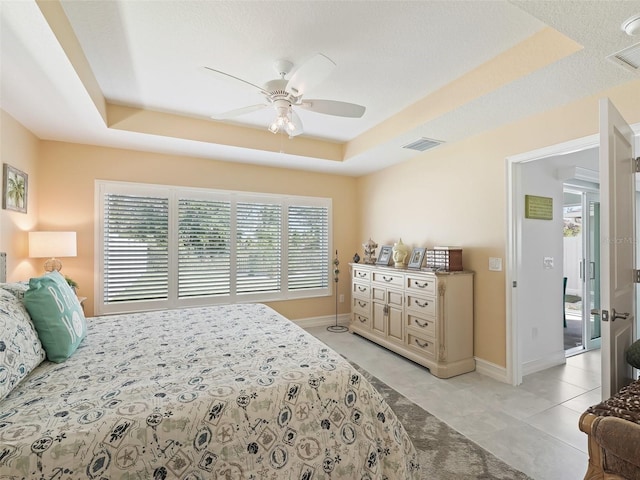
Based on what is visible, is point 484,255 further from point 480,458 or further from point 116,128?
point 116,128

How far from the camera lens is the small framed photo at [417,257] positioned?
3.70 m

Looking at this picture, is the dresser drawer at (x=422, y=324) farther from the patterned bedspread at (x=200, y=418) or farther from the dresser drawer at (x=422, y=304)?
the patterned bedspread at (x=200, y=418)

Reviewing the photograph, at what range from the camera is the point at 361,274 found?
14.6ft

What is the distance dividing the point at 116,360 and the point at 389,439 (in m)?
1.44

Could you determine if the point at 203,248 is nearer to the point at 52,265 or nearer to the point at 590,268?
the point at 52,265

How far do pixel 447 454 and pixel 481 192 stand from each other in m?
2.45

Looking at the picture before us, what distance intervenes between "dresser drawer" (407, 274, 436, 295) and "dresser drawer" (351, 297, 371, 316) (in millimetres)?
879

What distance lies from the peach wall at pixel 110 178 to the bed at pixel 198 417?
2.32 meters

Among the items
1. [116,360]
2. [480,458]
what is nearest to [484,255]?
[480,458]

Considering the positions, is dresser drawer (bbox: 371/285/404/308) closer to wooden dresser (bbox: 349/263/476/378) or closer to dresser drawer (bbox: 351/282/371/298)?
wooden dresser (bbox: 349/263/476/378)

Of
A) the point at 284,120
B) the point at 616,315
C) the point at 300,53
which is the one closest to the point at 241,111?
the point at 284,120

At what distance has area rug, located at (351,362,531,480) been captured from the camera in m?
1.80

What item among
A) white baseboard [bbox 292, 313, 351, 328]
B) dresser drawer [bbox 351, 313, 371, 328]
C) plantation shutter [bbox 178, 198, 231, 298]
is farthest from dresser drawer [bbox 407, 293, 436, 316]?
plantation shutter [bbox 178, 198, 231, 298]

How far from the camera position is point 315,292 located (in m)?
5.01
